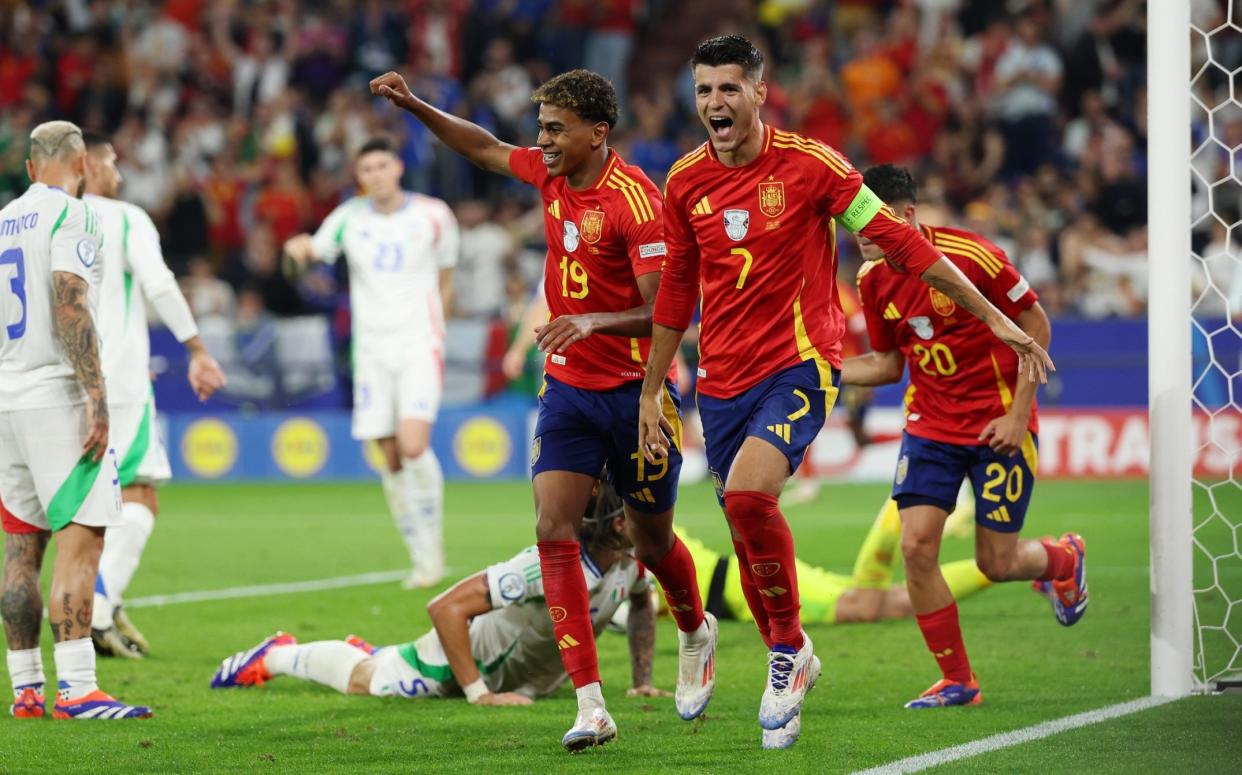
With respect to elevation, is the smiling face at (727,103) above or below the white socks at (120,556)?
above

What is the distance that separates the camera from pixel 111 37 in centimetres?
2438

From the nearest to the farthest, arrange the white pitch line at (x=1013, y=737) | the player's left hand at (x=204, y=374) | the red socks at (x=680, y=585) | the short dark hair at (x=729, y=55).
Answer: the white pitch line at (x=1013, y=737) < the short dark hair at (x=729, y=55) < the red socks at (x=680, y=585) < the player's left hand at (x=204, y=374)

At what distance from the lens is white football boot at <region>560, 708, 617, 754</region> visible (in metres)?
5.68

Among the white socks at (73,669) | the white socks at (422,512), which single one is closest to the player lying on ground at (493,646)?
the white socks at (73,669)

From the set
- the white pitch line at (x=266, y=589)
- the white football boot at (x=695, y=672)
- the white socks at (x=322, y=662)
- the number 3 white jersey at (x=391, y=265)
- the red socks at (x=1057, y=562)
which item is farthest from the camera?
the number 3 white jersey at (x=391, y=265)

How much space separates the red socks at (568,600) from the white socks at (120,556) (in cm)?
322

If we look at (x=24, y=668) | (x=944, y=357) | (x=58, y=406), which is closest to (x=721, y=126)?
(x=944, y=357)

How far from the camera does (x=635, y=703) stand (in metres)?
6.97

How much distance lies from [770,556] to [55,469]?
9.50ft

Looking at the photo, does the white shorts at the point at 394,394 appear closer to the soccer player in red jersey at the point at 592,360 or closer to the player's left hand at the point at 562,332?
the soccer player in red jersey at the point at 592,360

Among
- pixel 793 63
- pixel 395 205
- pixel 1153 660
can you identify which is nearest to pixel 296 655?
pixel 1153 660

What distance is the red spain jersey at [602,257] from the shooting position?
20.2ft

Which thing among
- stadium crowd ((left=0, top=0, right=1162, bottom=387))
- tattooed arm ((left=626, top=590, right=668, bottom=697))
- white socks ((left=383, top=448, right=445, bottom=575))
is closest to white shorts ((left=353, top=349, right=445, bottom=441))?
Result: white socks ((left=383, top=448, right=445, bottom=575))

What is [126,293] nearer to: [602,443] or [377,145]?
[377,145]
